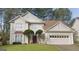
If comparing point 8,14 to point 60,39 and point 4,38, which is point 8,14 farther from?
point 60,39

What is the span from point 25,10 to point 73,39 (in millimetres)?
759

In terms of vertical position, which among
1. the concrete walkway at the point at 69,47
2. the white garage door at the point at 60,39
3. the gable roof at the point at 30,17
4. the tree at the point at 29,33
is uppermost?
the gable roof at the point at 30,17

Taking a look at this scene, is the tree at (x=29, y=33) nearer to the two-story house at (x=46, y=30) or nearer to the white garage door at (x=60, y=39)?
the two-story house at (x=46, y=30)

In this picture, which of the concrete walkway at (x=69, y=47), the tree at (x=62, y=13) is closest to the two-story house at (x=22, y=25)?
the tree at (x=62, y=13)

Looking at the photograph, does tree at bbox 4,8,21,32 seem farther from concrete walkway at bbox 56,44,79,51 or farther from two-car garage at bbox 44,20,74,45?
concrete walkway at bbox 56,44,79,51

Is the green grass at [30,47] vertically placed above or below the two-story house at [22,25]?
below

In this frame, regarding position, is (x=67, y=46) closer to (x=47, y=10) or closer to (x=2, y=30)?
(x=47, y=10)

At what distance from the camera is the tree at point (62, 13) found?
3272 millimetres

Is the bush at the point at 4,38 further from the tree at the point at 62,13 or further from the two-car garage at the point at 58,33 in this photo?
the tree at the point at 62,13

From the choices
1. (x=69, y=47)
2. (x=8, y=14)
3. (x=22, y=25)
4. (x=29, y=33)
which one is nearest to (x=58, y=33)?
(x=69, y=47)

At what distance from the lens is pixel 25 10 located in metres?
3.30

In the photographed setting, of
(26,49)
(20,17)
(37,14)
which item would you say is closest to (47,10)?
(37,14)

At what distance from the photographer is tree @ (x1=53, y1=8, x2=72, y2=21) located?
3272mm

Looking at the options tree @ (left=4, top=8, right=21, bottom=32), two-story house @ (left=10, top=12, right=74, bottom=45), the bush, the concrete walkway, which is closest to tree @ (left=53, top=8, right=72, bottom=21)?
two-story house @ (left=10, top=12, right=74, bottom=45)
